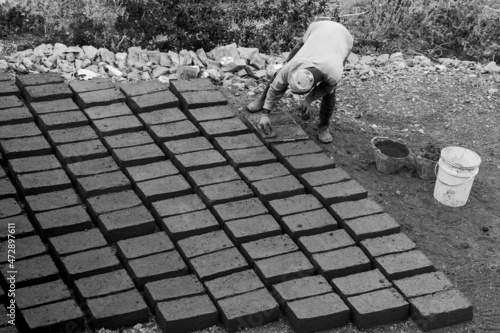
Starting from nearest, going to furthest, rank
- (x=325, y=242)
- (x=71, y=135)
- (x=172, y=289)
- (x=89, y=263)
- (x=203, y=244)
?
1. (x=172, y=289)
2. (x=89, y=263)
3. (x=203, y=244)
4. (x=325, y=242)
5. (x=71, y=135)

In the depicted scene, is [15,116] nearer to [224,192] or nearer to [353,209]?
[224,192]

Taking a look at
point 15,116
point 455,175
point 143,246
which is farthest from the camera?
point 15,116

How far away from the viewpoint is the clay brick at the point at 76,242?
17.8ft

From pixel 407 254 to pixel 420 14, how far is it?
4552 millimetres

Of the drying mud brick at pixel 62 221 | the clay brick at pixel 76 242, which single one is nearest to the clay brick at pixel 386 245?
the clay brick at pixel 76 242

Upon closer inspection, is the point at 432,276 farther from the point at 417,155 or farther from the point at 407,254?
the point at 417,155

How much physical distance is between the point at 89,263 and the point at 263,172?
1762mm

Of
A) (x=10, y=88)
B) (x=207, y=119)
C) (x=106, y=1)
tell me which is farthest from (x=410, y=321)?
(x=106, y=1)

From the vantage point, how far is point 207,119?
6.96 m

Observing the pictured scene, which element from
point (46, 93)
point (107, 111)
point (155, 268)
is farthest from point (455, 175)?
point (46, 93)

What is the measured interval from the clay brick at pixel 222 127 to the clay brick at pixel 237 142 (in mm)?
49

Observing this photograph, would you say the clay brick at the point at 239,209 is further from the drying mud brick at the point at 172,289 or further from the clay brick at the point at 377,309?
the clay brick at the point at 377,309

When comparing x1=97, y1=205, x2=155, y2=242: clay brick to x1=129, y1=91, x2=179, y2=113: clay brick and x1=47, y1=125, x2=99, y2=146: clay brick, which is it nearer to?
x1=47, y1=125, x2=99, y2=146: clay brick

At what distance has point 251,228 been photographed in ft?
19.0
